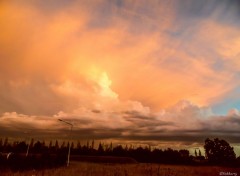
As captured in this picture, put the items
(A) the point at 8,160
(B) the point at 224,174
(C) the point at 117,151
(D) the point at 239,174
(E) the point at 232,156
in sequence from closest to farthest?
1. (B) the point at 224,174
2. (D) the point at 239,174
3. (A) the point at 8,160
4. (E) the point at 232,156
5. (C) the point at 117,151

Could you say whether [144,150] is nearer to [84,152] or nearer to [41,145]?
[84,152]

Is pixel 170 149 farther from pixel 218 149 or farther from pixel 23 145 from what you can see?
pixel 23 145

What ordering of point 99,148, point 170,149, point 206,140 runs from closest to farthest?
point 206,140 → point 170,149 → point 99,148

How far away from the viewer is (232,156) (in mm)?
108125

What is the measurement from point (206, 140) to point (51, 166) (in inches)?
3472

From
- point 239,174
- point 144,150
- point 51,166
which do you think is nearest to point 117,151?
point 144,150

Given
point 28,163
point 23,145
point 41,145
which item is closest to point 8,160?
point 28,163

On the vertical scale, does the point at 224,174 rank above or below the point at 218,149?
below

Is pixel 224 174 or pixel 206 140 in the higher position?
pixel 206 140

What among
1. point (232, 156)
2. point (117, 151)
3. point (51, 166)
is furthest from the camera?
point (117, 151)

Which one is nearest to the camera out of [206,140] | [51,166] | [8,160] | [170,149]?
[8,160]

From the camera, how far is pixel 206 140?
116 metres

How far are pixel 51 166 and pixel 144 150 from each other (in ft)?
365

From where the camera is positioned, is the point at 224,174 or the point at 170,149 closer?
the point at 224,174
